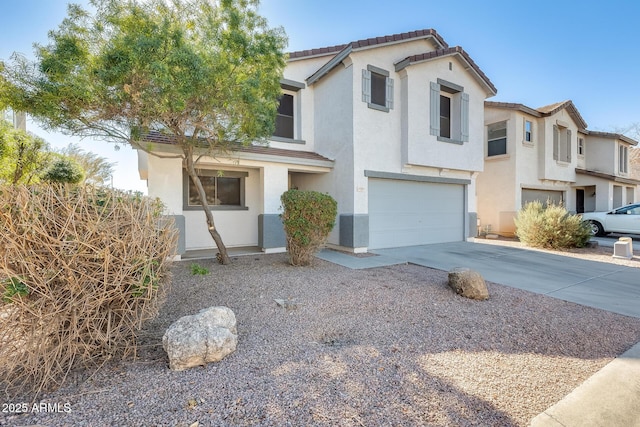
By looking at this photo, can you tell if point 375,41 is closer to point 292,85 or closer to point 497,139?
point 292,85

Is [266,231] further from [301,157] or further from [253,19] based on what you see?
[253,19]

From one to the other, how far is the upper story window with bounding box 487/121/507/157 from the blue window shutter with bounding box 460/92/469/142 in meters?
4.72

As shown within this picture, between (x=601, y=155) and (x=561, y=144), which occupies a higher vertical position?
(x=561, y=144)

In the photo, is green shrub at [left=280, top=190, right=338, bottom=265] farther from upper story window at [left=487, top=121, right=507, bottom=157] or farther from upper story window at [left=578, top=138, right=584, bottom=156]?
upper story window at [left=578, top=138, right=584, bottom=156]

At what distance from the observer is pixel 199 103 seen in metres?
6.07

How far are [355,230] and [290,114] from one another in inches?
206

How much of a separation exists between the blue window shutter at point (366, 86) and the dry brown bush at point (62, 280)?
850cm

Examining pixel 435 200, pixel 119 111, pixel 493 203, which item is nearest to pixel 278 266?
pixel 119 111

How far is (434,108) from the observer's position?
36.0 ft

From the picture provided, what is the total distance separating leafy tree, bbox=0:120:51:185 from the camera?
7.67 metres

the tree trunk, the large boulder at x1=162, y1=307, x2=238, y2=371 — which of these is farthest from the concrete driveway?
the large boulder at x1=162, y1=307, x2=238, y2=371

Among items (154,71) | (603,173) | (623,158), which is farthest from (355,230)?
(623,158)

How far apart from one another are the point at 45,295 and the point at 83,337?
54cm

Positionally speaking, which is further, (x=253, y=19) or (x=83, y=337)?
(x=253, y=19)
